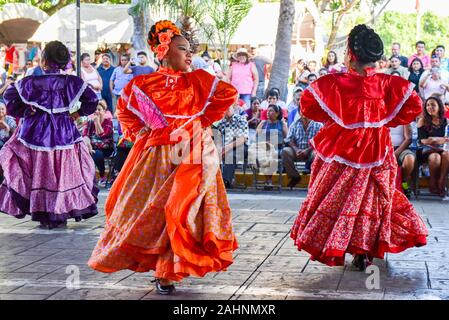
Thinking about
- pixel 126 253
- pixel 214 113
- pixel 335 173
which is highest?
pixel 214 113

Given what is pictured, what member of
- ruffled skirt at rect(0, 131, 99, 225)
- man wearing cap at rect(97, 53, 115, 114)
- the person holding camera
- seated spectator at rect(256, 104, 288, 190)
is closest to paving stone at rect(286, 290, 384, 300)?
ruffled skirt at rect(0, 131, 99, 225)

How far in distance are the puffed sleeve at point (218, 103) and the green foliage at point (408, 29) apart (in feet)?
185

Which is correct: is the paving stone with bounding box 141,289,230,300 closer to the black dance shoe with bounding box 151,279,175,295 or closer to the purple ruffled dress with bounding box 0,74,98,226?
the black dance shoe with bounding box 151,279,175,295

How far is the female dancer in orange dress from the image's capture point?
602cm

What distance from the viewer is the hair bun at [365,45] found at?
6.93m

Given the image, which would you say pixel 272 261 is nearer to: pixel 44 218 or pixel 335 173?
pixel 335 173

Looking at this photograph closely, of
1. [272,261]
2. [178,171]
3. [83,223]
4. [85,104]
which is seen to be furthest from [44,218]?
[178,171]

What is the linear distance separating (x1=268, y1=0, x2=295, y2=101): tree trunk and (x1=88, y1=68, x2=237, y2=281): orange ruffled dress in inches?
425

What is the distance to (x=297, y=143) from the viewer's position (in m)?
12.9

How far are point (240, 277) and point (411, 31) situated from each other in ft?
194

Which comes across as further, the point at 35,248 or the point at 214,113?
the point at 35,248

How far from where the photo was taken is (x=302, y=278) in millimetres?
6781

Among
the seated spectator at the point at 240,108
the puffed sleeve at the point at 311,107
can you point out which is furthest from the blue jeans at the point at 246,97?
the puffed sleeve at the point at 311,107

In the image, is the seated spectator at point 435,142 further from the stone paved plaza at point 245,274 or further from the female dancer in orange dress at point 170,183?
the female dancer in orange dress at point 170,183
